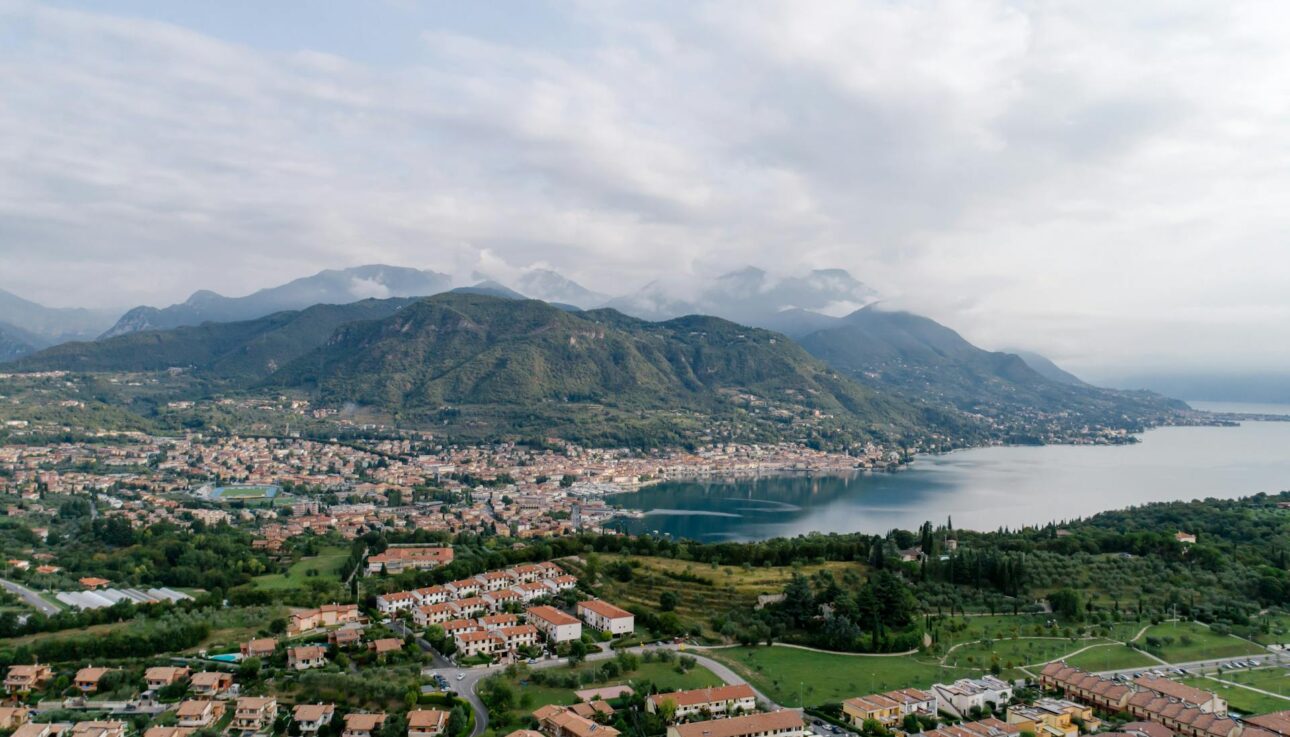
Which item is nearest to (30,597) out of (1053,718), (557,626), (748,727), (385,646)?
(385,646)

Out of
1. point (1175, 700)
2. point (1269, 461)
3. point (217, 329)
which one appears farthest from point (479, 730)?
point (217, 329)

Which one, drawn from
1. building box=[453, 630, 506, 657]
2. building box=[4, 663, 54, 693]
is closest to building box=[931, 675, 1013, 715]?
building box=[453, 630, 506, 657]

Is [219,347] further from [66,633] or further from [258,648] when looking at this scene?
[258,648]

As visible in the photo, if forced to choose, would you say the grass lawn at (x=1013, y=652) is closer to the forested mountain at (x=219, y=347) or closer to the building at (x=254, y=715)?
the building at (x=254, y=715)

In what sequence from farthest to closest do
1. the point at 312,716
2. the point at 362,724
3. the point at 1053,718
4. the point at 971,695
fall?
the point at 971,695 → the point at 1053,718 → the point at 312,716 → the point at 362,724

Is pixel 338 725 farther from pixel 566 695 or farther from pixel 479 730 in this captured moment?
pixel 566 695

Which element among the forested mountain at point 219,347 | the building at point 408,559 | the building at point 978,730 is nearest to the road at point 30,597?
the building at point 408,559
